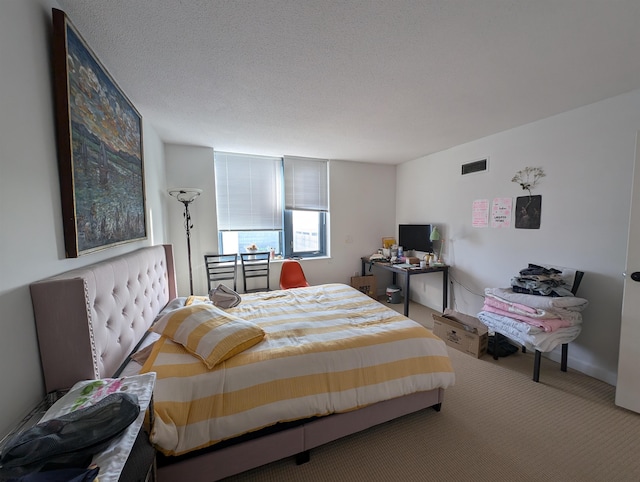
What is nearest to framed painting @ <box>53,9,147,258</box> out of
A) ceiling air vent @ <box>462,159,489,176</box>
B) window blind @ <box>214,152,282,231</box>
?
window blind @ <box>214,152,282,231</box>

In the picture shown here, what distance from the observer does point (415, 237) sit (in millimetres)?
4027

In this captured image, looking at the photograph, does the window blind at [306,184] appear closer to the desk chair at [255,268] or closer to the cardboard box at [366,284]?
the desk chair at [255,268]

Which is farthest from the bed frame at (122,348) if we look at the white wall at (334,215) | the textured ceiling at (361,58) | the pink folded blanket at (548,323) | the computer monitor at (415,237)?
the computer monitor at (415,237)

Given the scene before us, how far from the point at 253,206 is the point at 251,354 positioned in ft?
9.02

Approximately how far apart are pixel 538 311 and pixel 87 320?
10.2 feet

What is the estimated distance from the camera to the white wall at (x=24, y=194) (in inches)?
33.5

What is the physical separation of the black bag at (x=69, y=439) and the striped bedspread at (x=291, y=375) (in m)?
0.42

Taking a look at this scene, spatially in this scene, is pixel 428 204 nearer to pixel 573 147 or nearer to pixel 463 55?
pixel 573 147

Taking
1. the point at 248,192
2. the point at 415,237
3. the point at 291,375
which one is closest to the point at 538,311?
the point at 415,237

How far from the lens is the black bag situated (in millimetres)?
602

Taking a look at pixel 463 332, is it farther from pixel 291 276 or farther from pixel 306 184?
pixel 306 184

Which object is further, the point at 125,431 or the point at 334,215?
the point at 334,215

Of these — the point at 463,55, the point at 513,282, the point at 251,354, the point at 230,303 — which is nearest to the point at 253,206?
the point at 230,303

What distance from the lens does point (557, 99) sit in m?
2.10
